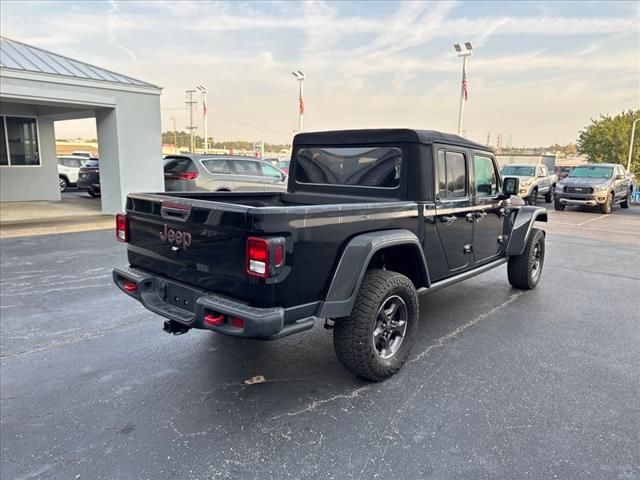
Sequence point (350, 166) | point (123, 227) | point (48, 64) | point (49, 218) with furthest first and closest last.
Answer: point (49, 218) → point (48, 64) → point (350, 166) → point (123, 227)

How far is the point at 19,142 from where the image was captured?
46.6ft

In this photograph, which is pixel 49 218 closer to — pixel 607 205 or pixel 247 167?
pixel 247 167

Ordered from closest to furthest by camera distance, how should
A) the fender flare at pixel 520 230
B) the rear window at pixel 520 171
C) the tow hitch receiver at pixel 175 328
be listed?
the tow hitch receiver at pixel 175 328 < the fender flare at pixel 520 230 < the rear window at pixel 520 171

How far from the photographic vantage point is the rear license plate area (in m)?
3.04

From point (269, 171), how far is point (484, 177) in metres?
9.18

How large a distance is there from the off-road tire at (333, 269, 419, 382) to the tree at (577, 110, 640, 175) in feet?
138

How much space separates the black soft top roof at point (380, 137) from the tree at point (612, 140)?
4080 cm

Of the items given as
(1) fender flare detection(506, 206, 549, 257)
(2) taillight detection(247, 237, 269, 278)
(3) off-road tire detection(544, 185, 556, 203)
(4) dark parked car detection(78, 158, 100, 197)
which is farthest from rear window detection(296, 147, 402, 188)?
(3) off-road tire detection(544, 185, 556, 203)

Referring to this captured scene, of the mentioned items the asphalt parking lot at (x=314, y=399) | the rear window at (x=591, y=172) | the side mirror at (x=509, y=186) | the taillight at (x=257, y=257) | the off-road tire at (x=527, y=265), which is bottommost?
the asphalt parking lot at (x=314, y=399)

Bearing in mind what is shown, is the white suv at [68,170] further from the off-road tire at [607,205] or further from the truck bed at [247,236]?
the off-road tire at [607,205]

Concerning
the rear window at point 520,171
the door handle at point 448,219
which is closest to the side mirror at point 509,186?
the door handle at point 448,219

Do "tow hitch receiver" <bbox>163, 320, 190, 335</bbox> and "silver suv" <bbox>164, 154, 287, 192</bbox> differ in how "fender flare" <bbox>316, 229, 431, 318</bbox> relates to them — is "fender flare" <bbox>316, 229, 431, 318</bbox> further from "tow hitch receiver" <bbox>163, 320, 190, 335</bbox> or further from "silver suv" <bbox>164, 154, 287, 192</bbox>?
"silver suv" <bbox>164, 154, 287, 192</bbox>

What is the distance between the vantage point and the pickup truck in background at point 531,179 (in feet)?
55.4

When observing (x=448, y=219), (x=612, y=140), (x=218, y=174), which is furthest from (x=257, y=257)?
(x=612, y=140)
